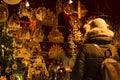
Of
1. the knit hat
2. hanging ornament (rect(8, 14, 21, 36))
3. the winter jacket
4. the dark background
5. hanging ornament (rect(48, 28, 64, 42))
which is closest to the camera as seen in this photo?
the winter jacket

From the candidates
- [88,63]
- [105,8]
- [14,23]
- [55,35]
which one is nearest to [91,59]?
[88,63]

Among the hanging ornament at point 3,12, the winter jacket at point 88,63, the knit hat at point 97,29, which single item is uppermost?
the hanging ornament at point 3,12

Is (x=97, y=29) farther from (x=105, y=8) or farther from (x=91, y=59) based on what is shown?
(x=105, y=8)

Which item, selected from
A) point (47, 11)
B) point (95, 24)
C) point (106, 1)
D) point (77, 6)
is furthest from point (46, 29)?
point (95, 24)

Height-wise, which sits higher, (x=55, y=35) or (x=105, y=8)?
(x=105, y=8)

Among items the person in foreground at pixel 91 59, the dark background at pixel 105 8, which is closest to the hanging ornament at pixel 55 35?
the dark background at pixel 105 8

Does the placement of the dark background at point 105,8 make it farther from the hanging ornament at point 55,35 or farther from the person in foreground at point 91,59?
the person in foreground at point 91,59

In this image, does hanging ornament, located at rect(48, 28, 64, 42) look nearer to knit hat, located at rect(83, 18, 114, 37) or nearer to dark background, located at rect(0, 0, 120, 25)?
dark background, located at rect(0, 0, 120, 25)

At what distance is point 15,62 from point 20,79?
36cm

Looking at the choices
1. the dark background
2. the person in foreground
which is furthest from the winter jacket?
the dark background

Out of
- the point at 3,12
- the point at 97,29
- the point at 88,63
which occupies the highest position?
the point at 3,12

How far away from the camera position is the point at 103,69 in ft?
10.9

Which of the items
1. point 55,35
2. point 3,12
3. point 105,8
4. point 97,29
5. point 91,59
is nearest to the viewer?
point 91,59

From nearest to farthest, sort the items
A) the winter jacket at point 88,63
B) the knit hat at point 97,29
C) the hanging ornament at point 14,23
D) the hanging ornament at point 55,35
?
the winter jacket at point 88,63
the knit hat at point 97,29
the hanging ornament at point 14,23
the hanging ornament at point 55,35
